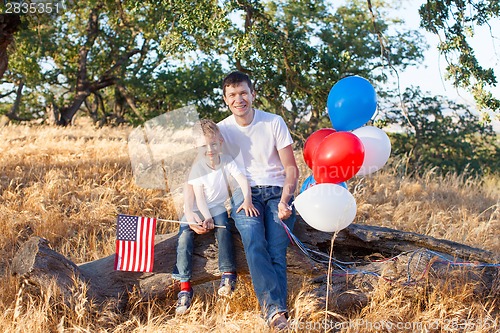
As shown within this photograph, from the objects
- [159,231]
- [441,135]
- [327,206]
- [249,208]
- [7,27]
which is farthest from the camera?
[441,135]

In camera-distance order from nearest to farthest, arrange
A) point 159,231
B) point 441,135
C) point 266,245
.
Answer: point 266,245, point 159,231, point 441,135

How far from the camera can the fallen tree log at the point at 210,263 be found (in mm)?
3730

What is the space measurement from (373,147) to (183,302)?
74.1 inches

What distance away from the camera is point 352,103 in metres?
4.23

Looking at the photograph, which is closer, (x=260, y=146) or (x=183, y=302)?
(x=183, y=302)

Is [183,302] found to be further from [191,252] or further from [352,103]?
[352,103]

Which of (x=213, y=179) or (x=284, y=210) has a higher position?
(x=213, y=179)

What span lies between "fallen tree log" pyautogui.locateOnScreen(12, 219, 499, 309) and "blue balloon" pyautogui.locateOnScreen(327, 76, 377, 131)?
2.91ft

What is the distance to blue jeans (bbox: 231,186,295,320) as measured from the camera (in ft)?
11.8

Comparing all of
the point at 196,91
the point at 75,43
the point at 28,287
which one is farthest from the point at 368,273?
the point at 75,43

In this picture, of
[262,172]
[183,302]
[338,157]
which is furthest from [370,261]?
[183,302]

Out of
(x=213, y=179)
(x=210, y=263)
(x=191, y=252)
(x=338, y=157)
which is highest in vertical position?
(x=338, y=157)

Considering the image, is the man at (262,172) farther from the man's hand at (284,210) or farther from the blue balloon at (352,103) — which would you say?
the blue balloon at (352,103)

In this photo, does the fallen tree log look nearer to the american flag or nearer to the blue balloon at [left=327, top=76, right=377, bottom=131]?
the american flag
